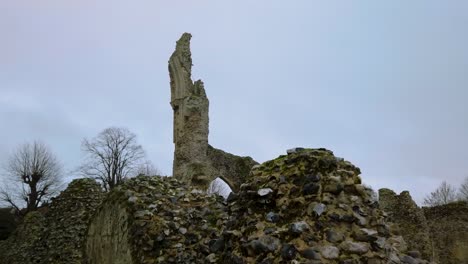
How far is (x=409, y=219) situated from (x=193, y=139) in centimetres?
1093

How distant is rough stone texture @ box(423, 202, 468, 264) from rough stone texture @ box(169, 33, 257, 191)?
29.9 feet

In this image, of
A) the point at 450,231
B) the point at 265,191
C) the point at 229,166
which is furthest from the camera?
the point at 229,166

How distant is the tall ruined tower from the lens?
21516mm

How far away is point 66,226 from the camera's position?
10.0 m

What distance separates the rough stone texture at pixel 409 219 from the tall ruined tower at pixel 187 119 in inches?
349

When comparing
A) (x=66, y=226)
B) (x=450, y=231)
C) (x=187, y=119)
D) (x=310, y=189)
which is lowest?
(x=310, y=189)

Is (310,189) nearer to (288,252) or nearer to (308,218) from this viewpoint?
(308,218)

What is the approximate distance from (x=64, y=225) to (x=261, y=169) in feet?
25.1

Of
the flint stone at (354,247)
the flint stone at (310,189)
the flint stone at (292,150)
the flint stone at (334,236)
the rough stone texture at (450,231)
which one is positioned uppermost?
the rough stone texture at (450,231)

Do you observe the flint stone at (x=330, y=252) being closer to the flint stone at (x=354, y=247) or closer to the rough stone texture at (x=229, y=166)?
the flint stone at (x=354, y=247)

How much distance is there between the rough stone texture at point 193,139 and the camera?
21.5m

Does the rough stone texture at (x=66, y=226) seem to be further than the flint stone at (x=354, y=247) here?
Yes

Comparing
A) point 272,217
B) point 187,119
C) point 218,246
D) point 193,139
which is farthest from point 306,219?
point 187,119

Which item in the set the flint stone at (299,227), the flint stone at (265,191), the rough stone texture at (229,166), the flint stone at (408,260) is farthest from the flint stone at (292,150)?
the rough stone texture at (229,166)
